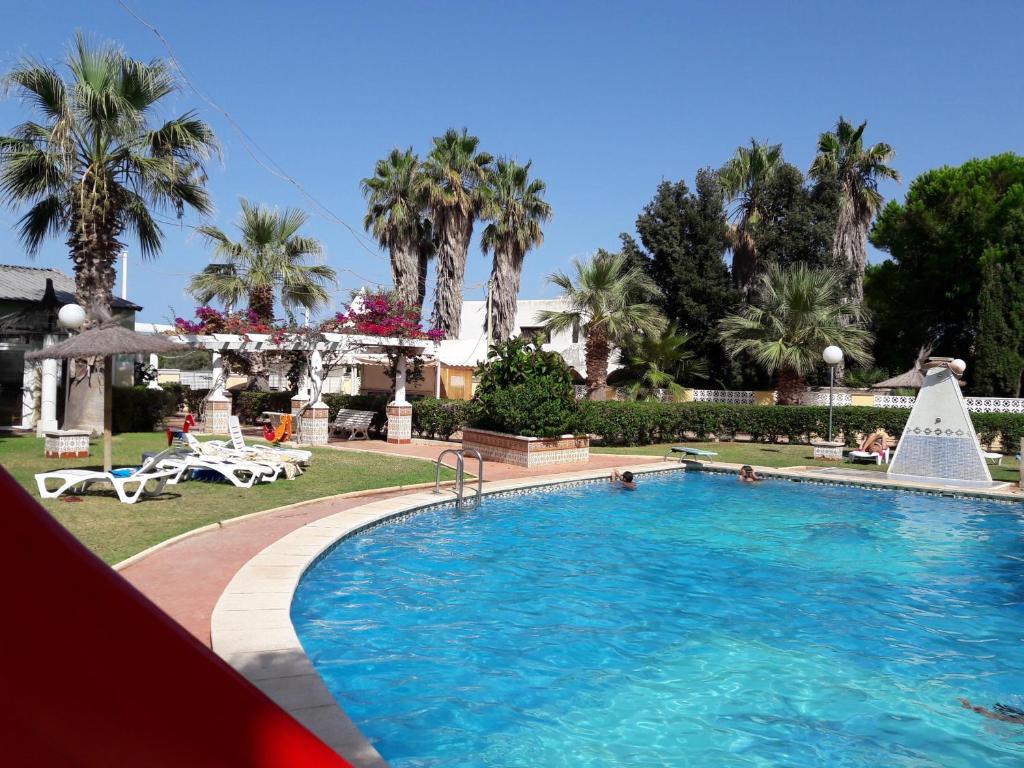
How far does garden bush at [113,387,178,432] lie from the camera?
21984mm

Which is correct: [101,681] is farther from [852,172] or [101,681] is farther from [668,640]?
[852,172]

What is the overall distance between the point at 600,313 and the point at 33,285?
59.9ft

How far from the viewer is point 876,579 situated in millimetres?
9695

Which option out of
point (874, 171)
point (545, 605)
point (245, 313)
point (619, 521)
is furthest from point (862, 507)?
point (874, 171)

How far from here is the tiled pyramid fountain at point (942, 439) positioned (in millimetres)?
15930

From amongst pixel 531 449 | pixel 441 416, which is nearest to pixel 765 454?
pixel 531 449

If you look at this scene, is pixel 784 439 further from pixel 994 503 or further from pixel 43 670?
pixel 43 670

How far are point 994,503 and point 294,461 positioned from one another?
518 inches

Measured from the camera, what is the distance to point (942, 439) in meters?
16.3

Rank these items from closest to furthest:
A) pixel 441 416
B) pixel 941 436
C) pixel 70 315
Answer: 1. pixel 70 315
2. pixel 941 436
3. pixel 441 416

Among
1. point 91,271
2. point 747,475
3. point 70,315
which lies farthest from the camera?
point 91,271

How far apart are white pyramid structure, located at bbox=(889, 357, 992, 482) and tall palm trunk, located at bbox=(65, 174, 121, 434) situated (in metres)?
17.8

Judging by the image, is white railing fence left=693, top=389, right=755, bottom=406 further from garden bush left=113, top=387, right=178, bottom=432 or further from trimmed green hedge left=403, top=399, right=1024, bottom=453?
garden bush left=113, top=387, right=178, bottom=432

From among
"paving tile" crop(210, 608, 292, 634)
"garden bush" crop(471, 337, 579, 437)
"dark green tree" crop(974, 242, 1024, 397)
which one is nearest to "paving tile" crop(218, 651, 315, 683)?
"paving tile" crop(210, 608, 292, 634)
